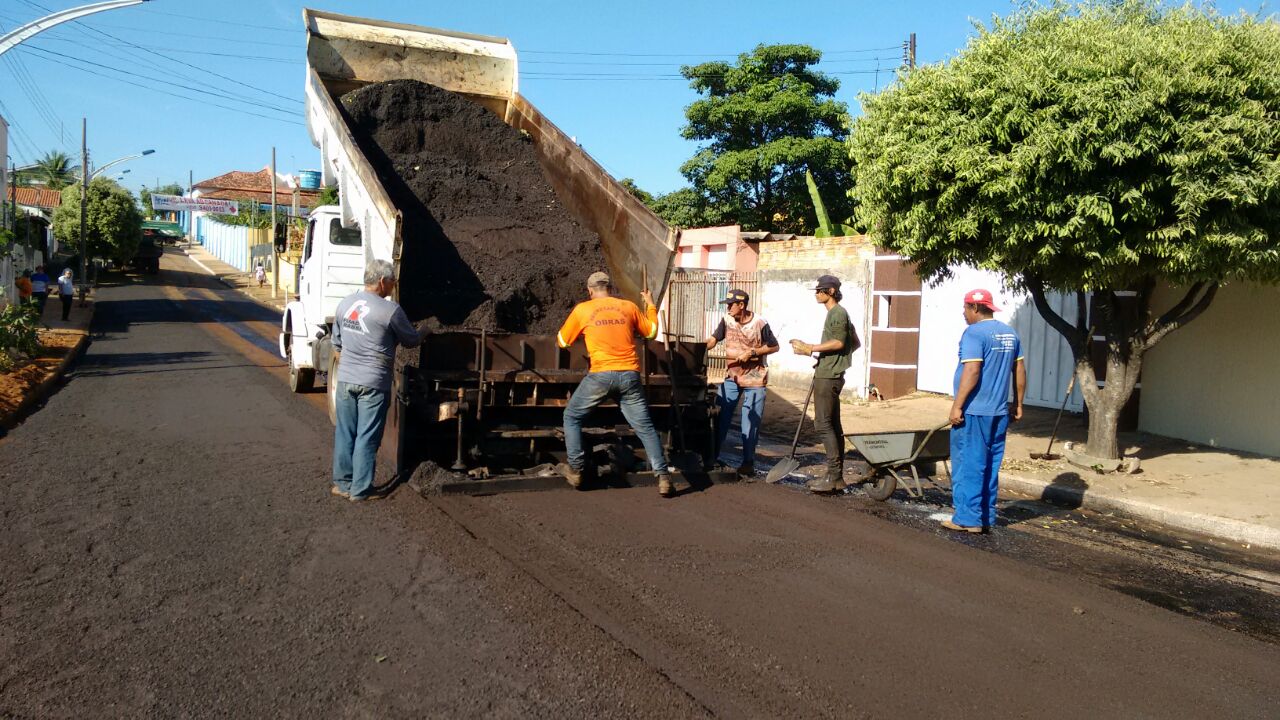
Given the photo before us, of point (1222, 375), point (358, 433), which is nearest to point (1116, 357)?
point (1222, 375)

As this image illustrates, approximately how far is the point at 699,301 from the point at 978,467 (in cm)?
1050

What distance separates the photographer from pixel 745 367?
7.26 metres

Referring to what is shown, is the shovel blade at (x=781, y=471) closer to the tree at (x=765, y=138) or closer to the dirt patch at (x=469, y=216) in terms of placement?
the dirt patch at (x=469, y=216)

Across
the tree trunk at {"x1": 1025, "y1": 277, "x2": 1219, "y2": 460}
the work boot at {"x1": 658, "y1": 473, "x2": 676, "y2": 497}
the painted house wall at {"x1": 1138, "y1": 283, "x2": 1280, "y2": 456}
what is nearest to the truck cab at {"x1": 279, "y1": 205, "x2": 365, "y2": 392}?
the work boot at {"x1": 658, "y1": 473, "x2": 676, "y2": 497}

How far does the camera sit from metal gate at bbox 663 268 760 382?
15711mm

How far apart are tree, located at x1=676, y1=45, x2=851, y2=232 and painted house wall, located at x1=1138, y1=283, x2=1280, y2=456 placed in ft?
54.6

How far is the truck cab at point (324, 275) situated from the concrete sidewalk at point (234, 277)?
517 inches

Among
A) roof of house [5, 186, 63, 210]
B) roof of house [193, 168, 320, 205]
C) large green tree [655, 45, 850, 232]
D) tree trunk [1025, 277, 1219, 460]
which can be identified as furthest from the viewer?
roof of house [193, 168, 320, 205]

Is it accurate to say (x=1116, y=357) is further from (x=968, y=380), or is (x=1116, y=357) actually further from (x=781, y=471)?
(x=781, y=471)

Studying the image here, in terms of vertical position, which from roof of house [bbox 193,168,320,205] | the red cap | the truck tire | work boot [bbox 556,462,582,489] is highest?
roof of house [bbox 193,168,320,205]

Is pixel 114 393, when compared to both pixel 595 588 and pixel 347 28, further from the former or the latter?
pixel 595 588

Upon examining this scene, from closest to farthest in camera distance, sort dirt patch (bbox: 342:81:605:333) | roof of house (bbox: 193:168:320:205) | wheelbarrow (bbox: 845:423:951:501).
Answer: wheelbarrow (bbox: 845:423:951:501)
dirt patch (bbox: 342:81:605:333)
roof of house (bbox: 193:168:320:205)

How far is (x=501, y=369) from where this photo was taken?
6.05 m

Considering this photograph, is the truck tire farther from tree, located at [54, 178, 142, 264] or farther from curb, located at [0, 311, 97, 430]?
tree, located at [54, 178, 142, 264]
